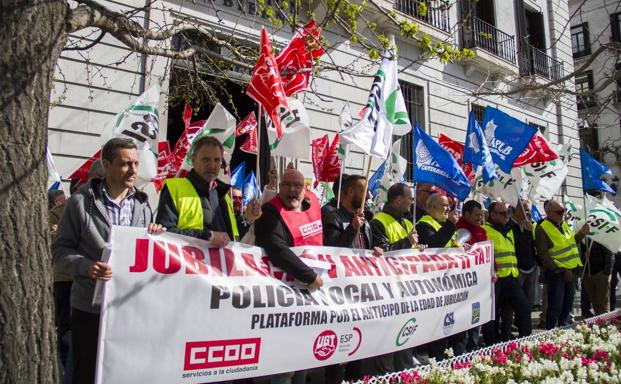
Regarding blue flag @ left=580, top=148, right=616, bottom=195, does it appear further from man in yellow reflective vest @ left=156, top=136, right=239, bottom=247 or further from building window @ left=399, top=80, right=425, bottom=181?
man in yellow reflective vest @ left=156, top=136, right=239, bottom=247

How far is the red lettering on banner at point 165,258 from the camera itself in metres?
3.03

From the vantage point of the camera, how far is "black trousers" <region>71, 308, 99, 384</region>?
2.86 meters

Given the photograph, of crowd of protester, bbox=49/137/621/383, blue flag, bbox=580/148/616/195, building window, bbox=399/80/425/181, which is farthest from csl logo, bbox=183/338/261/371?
building window, bbox=399/80/425/181

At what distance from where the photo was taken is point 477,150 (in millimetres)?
6750

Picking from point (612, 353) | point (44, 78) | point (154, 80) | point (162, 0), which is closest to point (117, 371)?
point (44, 78)

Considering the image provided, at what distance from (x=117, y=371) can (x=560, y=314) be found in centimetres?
634

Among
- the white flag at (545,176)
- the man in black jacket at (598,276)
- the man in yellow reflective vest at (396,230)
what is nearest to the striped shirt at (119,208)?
the man in yellow reflective vest at (396,230)

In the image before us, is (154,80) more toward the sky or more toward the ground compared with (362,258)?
more toward the sky

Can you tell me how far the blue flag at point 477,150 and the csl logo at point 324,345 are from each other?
3.72 m

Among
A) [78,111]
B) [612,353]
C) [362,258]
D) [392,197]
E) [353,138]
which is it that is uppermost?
[78,111]

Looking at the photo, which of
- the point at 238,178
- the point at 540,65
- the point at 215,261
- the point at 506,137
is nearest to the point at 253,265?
the point at 215,261

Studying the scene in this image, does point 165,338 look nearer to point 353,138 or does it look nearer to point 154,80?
point 353,138

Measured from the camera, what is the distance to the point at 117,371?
2.75 metres

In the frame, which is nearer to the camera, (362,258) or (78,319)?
(78,319)
